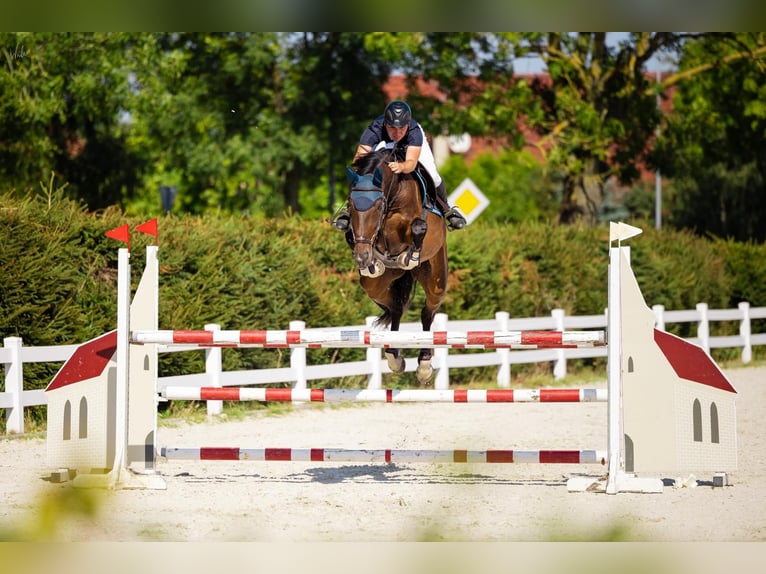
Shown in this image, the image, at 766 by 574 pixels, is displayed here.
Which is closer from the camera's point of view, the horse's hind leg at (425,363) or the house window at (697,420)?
the house window at (697,420)

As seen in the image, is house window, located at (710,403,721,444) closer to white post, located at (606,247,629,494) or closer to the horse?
white post, located at (606,247,629,494)

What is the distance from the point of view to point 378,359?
1366 centimetres

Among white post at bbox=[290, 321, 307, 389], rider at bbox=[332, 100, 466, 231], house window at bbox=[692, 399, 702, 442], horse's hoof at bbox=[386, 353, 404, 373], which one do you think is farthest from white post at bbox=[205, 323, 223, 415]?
house window at bbox=[692, 399, 702, 442]

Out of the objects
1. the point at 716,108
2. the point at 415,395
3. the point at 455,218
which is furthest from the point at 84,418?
the point at 716,108

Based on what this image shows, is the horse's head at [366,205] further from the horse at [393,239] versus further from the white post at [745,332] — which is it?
the white post at [745,332]

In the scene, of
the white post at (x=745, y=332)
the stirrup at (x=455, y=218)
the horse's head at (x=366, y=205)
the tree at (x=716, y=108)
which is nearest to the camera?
the horse's head at (x=366, y=205)

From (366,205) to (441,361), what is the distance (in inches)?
319

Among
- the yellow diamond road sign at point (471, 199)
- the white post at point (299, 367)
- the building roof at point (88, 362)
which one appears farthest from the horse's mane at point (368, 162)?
the yellow diamond road sign at point (471, 199)

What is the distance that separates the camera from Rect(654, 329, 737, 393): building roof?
6836 mm

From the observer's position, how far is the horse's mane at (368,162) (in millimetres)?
6574

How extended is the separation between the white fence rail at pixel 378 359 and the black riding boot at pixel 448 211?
1981mm

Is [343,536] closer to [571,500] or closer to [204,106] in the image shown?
[571,500]

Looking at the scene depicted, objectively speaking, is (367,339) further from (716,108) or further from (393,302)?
(716,108)
